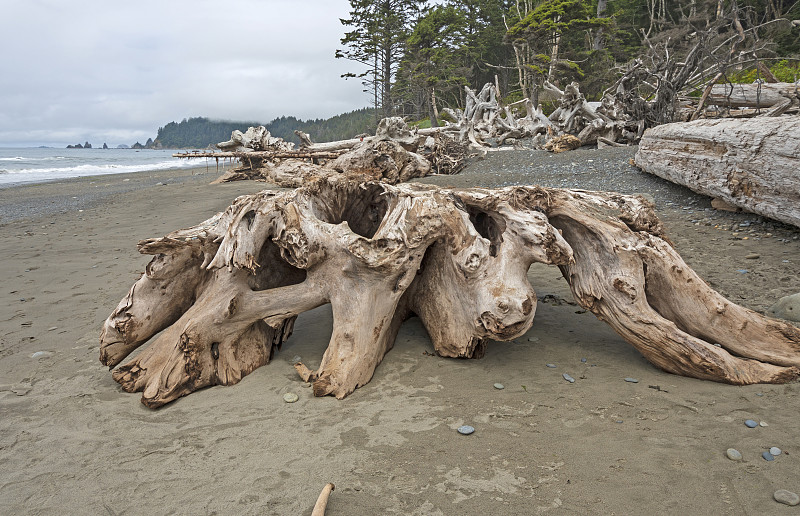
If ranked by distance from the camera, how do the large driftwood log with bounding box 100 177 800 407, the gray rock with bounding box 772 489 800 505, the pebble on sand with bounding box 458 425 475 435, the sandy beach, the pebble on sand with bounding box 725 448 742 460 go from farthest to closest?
the large driftwood log with bounding box 100 177 800 407 < the pebble on sand with bounding box 458 425 475 435 < the pebble on sand with bounding box 725 448 742 460 < the sandy beach < the gray rock with bounding box 772 489 800 505

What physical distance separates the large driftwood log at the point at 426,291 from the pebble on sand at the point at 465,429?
2.19 ft

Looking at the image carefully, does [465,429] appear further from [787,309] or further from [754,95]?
[754,95]

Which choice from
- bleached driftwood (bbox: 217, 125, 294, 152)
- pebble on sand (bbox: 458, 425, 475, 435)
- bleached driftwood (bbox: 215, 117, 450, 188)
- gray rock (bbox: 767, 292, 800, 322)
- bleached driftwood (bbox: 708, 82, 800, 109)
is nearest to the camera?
pebble on sand (bbox: 458, 425, 475, 435)

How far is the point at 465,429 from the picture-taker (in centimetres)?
237

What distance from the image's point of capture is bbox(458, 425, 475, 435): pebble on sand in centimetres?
235

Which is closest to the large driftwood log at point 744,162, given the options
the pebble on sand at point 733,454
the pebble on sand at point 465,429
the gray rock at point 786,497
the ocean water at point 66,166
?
the pebble on sand at point 733,454

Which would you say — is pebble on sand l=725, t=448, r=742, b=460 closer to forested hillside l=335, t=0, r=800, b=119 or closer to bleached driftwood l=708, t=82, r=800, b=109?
bleached driftwood l=708, t=82, r=800, b=109

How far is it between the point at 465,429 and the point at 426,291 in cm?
132

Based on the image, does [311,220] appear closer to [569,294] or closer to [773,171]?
[569,294]

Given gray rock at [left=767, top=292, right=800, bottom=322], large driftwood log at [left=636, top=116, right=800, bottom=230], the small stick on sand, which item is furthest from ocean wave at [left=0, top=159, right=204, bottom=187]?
gray rock at [left=767, top=292, right=800, bottom=322]

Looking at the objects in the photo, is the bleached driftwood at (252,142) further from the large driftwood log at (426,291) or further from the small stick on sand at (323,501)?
the small stick on sand at (323,501)

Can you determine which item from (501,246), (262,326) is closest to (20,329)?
(262,326)

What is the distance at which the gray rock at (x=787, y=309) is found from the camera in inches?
133

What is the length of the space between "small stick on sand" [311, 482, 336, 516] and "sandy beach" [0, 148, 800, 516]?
5cm
